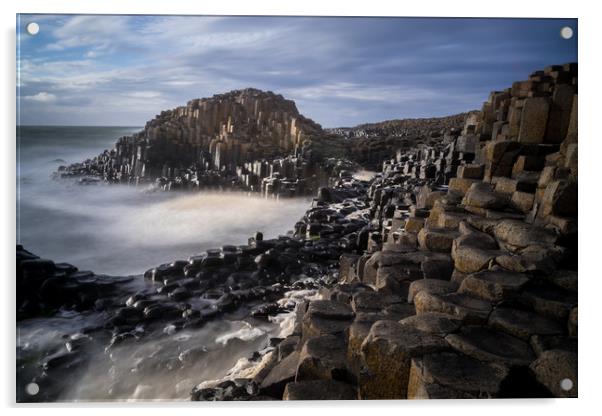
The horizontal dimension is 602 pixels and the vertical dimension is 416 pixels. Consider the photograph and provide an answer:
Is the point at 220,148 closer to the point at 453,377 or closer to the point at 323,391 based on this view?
the point at 323,391

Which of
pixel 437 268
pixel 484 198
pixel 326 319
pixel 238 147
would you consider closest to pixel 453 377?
pixel 326 319

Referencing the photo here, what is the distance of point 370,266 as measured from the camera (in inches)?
148

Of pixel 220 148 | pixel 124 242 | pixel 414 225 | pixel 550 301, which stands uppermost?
pixel 220 148

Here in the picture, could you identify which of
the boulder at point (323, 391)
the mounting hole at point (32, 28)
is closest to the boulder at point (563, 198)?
the boulder at point (323, 391)

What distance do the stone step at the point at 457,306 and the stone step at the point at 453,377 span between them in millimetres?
321

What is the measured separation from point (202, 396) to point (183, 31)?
273 centimetres

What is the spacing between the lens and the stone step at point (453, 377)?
2.20m

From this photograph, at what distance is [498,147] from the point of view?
4297 millimetres

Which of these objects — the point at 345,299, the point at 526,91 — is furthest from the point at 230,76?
the point at 526,91

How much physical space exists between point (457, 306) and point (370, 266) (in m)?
1.12

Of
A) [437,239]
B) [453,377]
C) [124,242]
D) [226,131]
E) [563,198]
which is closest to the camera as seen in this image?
[453,377]

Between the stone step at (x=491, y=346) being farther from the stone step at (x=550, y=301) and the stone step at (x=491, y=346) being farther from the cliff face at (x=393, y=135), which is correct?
the cliff face at (x=393, y=135)

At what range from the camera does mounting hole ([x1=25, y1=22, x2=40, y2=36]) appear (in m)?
3.31

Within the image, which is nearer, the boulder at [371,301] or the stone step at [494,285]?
the stone step at [494,285]
